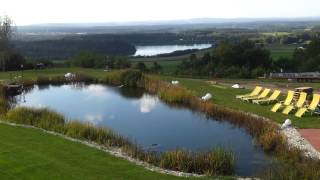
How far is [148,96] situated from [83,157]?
16.0 metres

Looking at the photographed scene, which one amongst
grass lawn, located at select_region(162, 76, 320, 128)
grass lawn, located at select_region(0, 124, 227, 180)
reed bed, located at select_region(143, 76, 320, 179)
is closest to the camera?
grass lawn, located at select_region(0, 124, 227, 180)

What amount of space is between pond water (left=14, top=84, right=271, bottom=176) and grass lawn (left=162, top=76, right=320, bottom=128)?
1.47 metres

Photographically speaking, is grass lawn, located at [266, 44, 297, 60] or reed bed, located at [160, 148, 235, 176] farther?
grass lawn, located at [266, 44, 297, 60]

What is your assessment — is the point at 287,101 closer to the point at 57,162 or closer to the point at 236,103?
the point at 236,103

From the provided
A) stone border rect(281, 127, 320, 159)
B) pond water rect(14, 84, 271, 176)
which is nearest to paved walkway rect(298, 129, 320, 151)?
stone border rect(281, 127, 320, 159)

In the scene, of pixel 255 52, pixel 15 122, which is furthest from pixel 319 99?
pixel 255 52

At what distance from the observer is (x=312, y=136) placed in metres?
16.1

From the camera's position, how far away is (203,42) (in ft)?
432

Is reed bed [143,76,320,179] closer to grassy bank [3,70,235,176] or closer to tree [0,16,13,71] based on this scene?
grassy bank [3,70,235,176]

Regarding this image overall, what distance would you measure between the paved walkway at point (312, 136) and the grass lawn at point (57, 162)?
5527mm

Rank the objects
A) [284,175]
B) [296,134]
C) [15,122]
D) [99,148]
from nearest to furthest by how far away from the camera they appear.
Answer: [284,175] < [99,148] < [296,134] < [15,122]

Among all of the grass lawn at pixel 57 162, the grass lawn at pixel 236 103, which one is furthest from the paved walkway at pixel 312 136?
the grass lawn at pixel 57 162

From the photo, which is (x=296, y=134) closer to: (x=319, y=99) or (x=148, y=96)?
(x=319, y=99)

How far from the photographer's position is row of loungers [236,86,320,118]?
64.6ft
